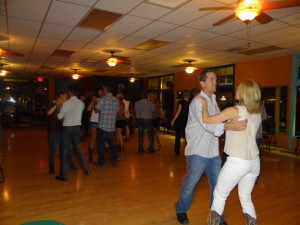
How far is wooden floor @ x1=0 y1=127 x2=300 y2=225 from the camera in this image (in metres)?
2.72

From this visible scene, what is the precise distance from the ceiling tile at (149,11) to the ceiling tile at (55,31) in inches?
63.9

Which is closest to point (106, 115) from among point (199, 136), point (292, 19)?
point (199, 136)

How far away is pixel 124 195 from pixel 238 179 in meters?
1.87

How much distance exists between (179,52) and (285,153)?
4.01m

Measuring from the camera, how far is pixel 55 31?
16.2ft

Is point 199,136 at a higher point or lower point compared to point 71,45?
lower

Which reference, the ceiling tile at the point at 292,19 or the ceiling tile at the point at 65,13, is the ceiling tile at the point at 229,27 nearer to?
the ceiling tile at the point at 292,19

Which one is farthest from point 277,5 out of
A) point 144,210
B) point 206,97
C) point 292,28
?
point 144,210

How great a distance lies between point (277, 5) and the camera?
9.04 feet

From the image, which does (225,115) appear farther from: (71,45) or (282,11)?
(71,45)

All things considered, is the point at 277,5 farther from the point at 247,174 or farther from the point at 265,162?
the point at 265,162

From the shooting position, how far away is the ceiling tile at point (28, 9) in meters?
3.53

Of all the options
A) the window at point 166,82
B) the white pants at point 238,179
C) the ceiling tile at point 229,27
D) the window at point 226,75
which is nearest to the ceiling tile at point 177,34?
the ceiling tile at point 229,27

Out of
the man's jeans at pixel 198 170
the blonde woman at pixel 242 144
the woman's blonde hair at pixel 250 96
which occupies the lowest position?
the man's jeans at pixel 198 170
